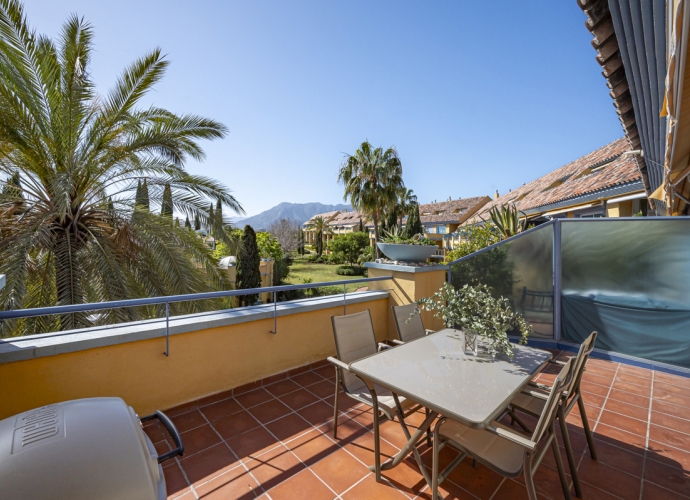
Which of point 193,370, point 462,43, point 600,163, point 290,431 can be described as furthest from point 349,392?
point 600,163

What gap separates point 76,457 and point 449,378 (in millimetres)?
1956

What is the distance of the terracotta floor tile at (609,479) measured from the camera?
210 centimetres

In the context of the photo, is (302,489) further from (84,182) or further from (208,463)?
(84,182)

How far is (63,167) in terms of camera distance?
190 inches

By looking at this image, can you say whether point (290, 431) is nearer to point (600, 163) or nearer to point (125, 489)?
point (125, 489)

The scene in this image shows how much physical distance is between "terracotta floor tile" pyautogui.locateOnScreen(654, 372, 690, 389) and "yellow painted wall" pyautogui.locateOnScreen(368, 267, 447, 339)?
2.59m

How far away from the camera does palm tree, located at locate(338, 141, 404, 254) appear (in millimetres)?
17859

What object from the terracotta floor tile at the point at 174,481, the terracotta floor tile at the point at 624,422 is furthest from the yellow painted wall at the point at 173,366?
the terracotta floor tile at the point at 624,422

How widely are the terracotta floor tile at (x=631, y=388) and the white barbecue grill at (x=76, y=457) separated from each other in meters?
4.52

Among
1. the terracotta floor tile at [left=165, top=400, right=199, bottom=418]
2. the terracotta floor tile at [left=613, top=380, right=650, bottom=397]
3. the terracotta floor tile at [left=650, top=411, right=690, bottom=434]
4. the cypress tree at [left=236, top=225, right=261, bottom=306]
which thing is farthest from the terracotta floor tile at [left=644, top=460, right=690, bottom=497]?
the cypress tree at [left=236, top=225, right=261, bottom=306]

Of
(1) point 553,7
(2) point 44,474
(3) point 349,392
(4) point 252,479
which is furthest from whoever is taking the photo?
(1) point 553,7

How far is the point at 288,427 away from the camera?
9.14 ft

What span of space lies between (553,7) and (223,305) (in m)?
7.63

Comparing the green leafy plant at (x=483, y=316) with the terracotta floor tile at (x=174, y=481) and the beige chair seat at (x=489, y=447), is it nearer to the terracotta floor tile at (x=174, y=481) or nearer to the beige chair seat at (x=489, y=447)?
the beige chair seat at (x=489, y=447)
